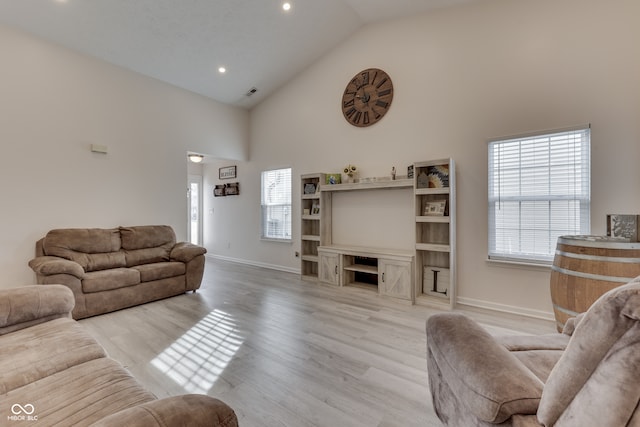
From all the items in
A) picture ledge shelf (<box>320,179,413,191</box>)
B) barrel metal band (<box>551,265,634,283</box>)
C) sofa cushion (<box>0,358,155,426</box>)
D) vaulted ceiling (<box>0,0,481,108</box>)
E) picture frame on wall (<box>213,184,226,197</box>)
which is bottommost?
sofa cushion (<box>0,358,155,426</box>)

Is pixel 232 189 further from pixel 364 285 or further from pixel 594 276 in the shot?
pixel 594 276

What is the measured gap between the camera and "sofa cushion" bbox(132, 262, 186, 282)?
3.66 meters

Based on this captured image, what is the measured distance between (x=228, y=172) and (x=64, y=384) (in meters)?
5.76

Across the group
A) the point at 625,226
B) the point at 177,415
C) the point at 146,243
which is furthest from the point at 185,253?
the point at 625,226

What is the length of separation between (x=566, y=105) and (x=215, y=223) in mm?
6642

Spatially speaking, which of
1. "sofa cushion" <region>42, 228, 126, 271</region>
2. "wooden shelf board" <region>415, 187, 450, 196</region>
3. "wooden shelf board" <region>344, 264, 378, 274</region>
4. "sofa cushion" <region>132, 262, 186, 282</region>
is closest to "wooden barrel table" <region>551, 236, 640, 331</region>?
"wooden shelf board" <region>415, 187, 450, 196</region>

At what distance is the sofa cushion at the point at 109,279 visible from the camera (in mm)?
3205

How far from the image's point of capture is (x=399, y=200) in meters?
4.12

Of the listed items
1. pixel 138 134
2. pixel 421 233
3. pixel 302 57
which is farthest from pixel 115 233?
pixel 421 233

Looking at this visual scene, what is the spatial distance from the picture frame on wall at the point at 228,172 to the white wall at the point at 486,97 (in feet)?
7.03

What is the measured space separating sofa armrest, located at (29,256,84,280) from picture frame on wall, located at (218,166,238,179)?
362 centimetres

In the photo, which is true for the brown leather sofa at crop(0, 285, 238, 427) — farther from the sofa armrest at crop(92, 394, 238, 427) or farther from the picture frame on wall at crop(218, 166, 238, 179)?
the picture frame on wall at crop(218, 166, 238, 179)

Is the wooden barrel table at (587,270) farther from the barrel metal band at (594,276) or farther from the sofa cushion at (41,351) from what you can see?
the sofa cushion at (41,351)

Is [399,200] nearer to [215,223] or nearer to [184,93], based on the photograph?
[184,93]
